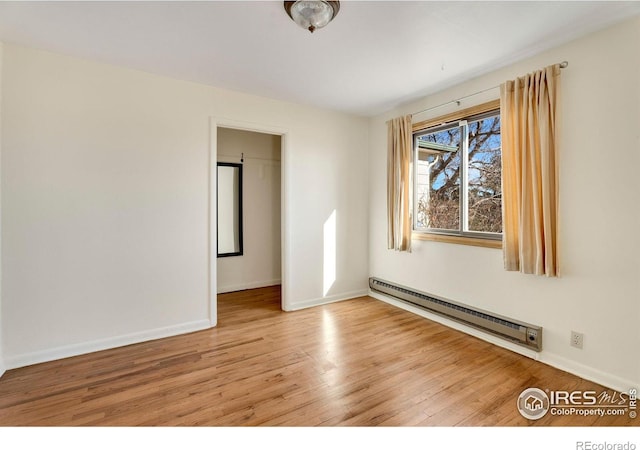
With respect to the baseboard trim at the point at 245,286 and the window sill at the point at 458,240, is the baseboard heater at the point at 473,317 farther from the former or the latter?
the baseboard trim at the point at 245,286

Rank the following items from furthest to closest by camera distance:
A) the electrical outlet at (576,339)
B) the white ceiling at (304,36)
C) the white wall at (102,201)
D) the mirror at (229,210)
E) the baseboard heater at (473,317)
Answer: the mirror at (229,210) < the baseboard heater at (473,317) < the white wall at (102,201) < the electrical outlet at (576,339) < the white ceiling at (304,36)

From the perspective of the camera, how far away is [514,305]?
106 inches

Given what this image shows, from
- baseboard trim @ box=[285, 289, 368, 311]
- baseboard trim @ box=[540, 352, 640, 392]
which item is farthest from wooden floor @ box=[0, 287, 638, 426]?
baseboard trim @ box=[285, 289, 368, 311]

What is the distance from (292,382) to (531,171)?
2.47m

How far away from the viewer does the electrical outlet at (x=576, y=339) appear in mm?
2273

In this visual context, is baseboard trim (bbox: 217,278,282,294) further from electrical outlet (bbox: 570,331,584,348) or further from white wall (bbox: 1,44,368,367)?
electrical outlet (bbox: 570,331,584,348)

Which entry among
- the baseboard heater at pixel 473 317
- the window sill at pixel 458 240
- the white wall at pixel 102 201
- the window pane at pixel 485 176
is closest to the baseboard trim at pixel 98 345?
the white wall at pixel 102 201

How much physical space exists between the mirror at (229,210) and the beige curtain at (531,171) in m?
3.58

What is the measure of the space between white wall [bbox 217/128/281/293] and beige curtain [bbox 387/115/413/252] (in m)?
2.07

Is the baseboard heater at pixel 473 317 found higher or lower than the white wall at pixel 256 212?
lower

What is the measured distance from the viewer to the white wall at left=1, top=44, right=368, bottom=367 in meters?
2.39

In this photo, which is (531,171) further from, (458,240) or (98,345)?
(98,345)
